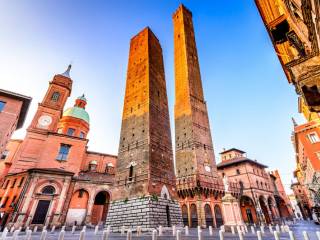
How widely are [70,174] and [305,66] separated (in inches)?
987

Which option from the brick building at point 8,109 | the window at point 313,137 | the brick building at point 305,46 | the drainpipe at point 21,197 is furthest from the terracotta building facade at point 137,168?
the window at point 313,137

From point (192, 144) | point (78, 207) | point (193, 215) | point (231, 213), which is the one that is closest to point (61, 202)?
point (78, 207)

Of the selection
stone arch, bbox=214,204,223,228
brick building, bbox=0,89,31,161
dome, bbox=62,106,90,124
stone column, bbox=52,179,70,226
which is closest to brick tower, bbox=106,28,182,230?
stone column, bbox=52,179,70,226

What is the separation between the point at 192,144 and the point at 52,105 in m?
24.2

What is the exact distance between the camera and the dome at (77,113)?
34.3m

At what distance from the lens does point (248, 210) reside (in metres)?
32.4

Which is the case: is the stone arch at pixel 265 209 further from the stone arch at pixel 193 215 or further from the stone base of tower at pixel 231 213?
the stone base of tower at pixel 231 213

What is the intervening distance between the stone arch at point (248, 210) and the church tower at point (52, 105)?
35093 mm

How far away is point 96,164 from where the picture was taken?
3222cm

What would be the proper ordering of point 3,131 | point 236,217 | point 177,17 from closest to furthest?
point 236,217 < point 3,131 < point 177,17

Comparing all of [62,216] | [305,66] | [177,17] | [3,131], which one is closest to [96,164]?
[62,216]

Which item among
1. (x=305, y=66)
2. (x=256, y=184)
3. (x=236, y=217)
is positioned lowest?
(x=236, y=217)

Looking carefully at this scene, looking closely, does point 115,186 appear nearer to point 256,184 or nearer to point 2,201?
point 2,201

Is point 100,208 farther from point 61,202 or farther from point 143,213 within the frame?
point 143,213
